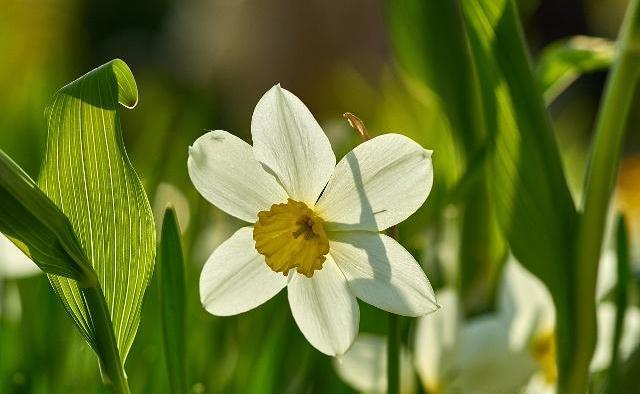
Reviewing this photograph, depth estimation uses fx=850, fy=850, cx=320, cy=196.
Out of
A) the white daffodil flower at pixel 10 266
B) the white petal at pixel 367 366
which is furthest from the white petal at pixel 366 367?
the white daffodil flower at pixel 10 266

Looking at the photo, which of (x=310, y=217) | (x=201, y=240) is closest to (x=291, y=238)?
(x=310, y=217)

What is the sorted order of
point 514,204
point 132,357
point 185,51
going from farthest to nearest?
point 185,51
point 132,357
point 514,204

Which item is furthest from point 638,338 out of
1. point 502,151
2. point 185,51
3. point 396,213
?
point 185,51

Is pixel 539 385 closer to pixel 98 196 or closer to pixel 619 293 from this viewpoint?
pixel 619 293

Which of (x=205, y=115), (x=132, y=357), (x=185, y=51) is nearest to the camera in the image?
(x=132, y=357)

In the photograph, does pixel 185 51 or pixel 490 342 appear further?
pixel 185 51

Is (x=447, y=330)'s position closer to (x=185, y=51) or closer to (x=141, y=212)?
(x=141, y=212)
